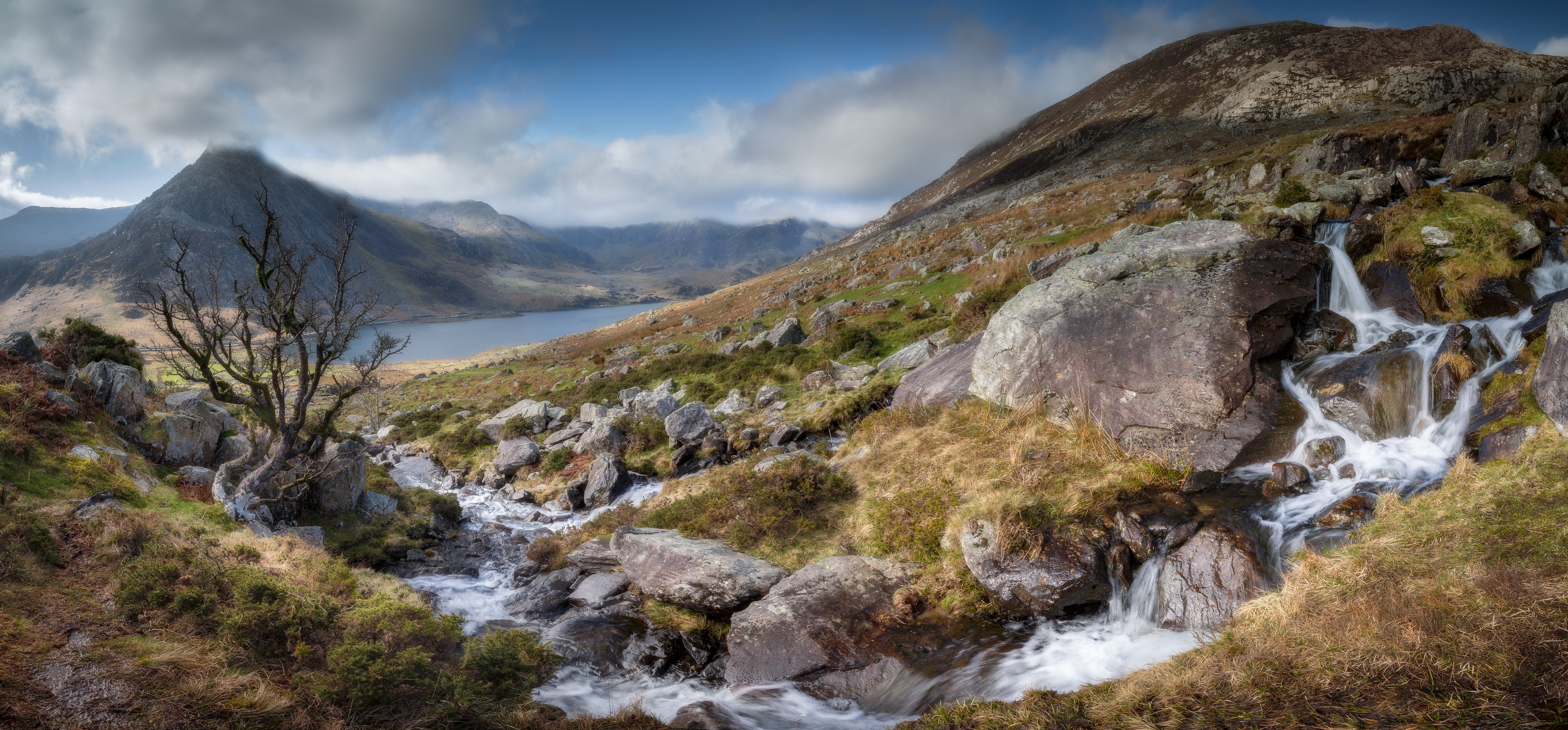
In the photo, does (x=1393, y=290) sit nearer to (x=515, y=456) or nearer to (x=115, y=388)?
(x=515, y=456)

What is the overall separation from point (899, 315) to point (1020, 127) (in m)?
163

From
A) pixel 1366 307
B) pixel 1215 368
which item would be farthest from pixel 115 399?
pixel 1366 307

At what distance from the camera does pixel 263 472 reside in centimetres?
1481

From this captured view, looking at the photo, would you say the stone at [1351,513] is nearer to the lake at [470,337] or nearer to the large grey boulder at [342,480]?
the large grey boulder at [342,480]

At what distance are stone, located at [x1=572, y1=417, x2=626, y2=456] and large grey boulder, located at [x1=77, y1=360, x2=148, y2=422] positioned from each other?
12521 millimetres

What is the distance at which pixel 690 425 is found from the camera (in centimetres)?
1988

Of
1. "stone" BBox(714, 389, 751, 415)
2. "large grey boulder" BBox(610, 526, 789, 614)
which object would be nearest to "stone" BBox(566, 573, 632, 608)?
"large grey boulder" BBox(610, 526, 789, 614)

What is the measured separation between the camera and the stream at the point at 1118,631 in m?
7.73

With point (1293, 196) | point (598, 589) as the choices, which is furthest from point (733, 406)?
point (1293, 196)

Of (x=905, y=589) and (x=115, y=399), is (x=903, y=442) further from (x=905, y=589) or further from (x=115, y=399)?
(x=115, y=399)

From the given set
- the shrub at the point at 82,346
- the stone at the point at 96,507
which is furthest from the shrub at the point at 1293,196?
the shrub at the point at 82,346

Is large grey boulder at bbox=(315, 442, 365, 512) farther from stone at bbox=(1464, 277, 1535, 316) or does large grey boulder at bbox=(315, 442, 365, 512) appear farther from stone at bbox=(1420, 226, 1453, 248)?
stone at bbox=(1420, 226, 1453, 248)

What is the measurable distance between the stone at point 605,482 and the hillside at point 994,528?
0.33 feet

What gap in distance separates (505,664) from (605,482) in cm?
1072
